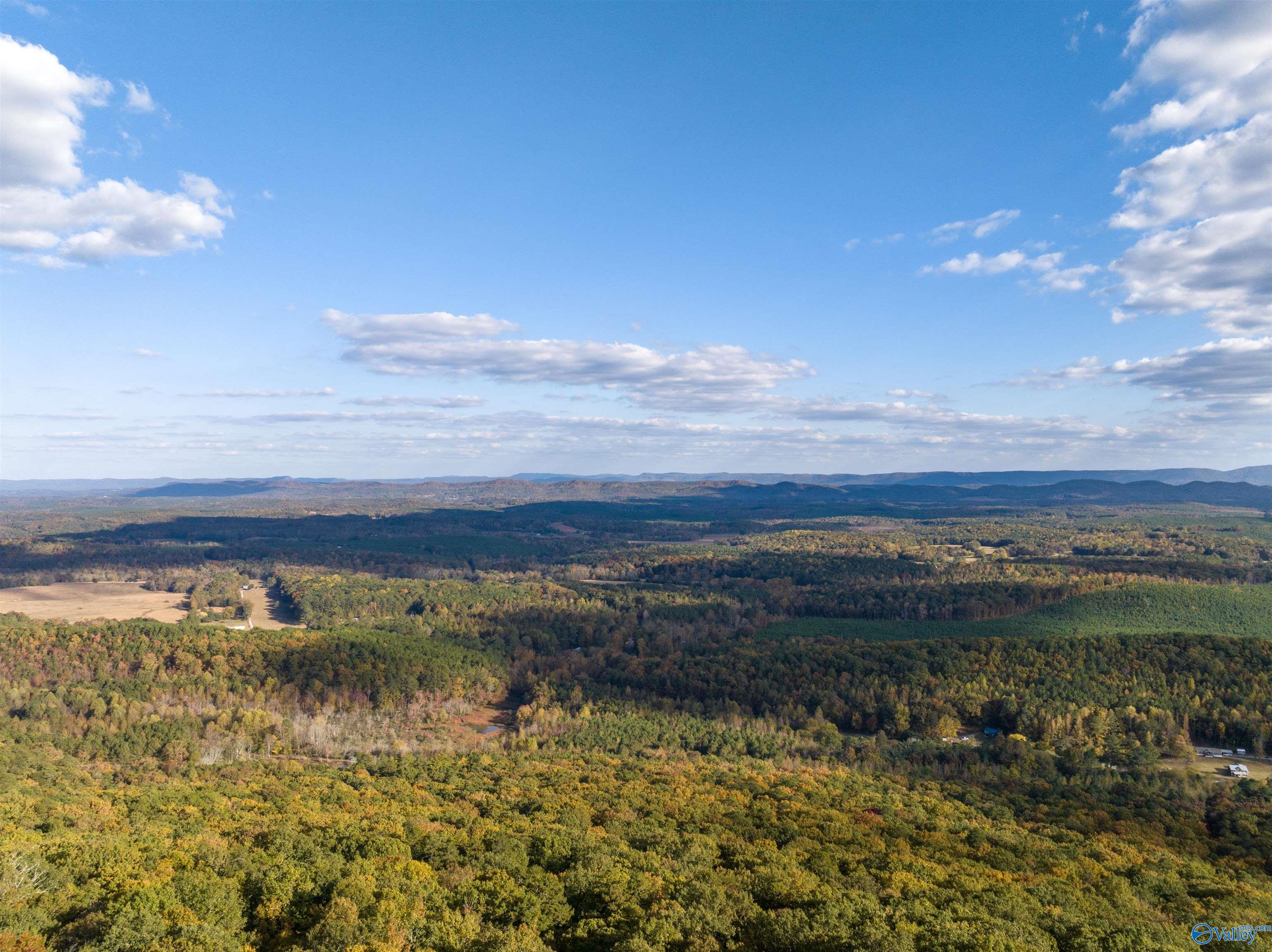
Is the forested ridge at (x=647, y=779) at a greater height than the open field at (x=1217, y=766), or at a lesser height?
greater

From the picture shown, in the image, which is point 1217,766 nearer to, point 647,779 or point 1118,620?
point 1118,620

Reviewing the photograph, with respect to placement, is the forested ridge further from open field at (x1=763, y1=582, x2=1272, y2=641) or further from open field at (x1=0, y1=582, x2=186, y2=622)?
open field at (x1=0, y1=582, x2=186, y2=622)

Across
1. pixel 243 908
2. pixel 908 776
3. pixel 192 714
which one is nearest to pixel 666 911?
pixel 243 908

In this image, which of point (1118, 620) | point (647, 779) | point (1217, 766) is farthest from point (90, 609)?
point (1118, 620)

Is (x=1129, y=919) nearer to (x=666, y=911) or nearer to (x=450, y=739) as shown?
(x=666, y=911)

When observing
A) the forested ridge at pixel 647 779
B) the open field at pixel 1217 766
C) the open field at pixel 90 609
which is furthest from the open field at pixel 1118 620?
the open field at pixel 90 609

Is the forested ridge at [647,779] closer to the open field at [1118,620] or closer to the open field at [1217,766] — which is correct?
the open field at [1118,620]
